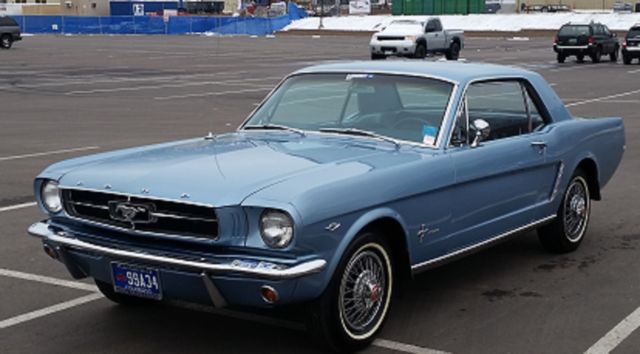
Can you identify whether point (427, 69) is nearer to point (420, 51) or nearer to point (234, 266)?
point (234, 266)

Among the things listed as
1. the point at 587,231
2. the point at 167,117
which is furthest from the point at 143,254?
the point at 167,117

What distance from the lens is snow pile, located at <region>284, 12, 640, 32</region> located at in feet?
242

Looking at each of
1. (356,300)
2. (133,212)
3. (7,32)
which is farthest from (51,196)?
(7,32)

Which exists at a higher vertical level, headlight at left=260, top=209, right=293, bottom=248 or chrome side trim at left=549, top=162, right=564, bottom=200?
headlight at left=260, top=209, right=293, bottom=248

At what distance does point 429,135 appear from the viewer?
5914mm

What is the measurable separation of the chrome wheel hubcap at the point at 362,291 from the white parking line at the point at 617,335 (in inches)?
47.1

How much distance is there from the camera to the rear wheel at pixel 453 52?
140ft

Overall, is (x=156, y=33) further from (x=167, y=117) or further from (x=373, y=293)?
(x=373, y=293)

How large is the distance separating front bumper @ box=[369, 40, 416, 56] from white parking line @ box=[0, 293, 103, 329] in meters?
33.6

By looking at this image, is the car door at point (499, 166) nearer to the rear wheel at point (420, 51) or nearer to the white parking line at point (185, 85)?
the white parking line at point (185, 85)

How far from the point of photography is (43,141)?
47.5 feet

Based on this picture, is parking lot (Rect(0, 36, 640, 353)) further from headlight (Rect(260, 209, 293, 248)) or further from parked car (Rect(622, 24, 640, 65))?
parked car (Rect(622, 24, 640, 65))

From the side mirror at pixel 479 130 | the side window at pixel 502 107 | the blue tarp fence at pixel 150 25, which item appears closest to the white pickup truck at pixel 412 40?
the side window at pixel 502 107

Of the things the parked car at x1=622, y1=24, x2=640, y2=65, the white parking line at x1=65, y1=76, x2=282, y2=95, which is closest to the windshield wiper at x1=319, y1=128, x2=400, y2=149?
the white parking line at x1=65, y1=76, x2=282, y2=95
